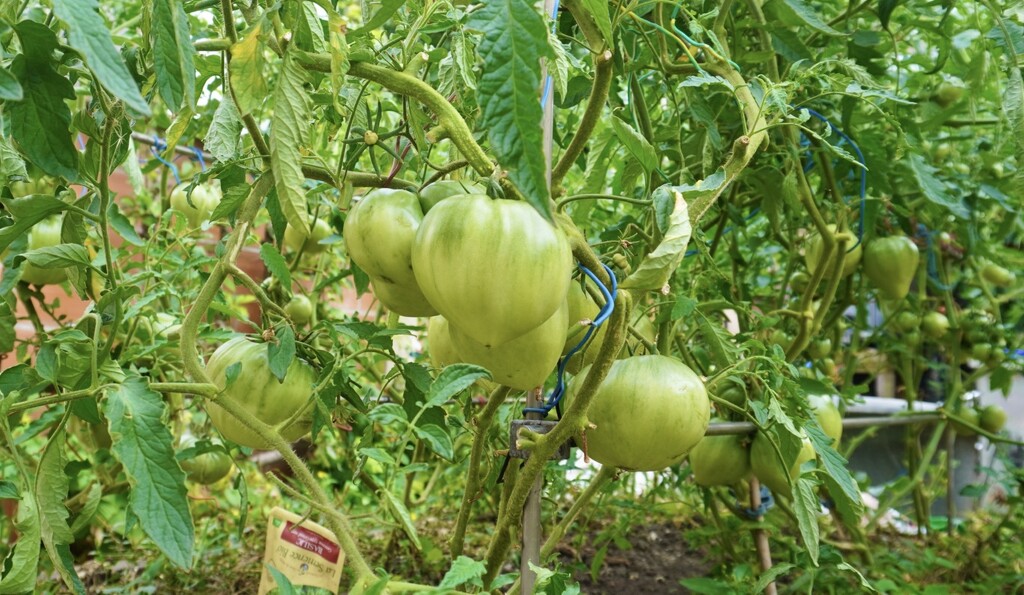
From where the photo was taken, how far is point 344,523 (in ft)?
2.34

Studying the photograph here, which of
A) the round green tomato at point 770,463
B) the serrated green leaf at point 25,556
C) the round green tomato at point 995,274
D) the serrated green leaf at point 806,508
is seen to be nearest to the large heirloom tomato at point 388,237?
the serrated green leaf at point 25,556

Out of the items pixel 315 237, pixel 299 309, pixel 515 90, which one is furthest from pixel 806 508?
pixel 315 237

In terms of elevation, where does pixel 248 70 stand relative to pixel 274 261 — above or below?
above

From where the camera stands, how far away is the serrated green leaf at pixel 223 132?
73 cm

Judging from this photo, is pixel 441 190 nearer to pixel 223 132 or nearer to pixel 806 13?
pixel 223 132

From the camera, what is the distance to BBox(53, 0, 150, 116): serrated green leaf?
0.42 meters

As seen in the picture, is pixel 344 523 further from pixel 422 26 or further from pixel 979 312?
pixel 979 312

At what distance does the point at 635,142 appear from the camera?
28.6 inches

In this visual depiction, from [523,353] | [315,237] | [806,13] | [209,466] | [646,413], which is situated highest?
[806,13]

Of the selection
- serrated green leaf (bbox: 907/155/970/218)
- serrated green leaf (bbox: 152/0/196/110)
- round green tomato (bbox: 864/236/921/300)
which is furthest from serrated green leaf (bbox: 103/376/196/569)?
round green tomato (bbox: 864/236/921/300)

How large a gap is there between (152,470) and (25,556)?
155mm

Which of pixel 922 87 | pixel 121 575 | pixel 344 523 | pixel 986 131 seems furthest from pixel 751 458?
pixel 986 131

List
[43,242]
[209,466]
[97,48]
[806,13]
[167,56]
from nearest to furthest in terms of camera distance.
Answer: [97,48] < [167,56] < [806,13] < [43,242] < [209,466]

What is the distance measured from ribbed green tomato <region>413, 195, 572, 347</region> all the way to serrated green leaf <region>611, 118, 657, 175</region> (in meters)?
0.19
